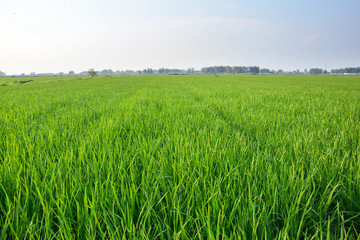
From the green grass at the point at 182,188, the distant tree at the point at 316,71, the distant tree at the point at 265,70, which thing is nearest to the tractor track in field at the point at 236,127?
the green grass at the point at 182,188

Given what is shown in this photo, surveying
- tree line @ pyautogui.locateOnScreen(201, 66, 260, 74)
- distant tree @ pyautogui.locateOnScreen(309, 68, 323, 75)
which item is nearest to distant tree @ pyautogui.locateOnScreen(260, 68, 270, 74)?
tree line @ pyautogui.locateOnScreen(201, 66, 260, 74)

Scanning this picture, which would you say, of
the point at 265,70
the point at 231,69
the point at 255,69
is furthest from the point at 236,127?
the point at 265,70

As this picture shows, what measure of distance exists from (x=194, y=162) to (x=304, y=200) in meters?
0.73

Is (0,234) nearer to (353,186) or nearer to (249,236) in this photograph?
(249,236)

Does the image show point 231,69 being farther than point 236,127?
Yes

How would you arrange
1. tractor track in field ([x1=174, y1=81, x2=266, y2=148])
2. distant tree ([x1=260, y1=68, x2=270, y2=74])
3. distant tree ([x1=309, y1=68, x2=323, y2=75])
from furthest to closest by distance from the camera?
distant tree ([x1=260, y1=68, x2=270, y2=74]) → distant tree ([x1=309, y1=68, x2=323, y2=75]) → tractor track in field ([x1=174, y1=81, x2=266, y2=148])

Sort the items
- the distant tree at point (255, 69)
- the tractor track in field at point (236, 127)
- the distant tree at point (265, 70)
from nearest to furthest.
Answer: the tractor track in field at point (236, 127) < the distant tree at point (255, 69) < the distant tree at point (265, 70)

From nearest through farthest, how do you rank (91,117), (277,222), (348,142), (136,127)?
(277,222)
(348,142)
(136,127)
(91,117)

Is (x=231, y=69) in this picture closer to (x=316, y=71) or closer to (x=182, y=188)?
(x=316, y=71)

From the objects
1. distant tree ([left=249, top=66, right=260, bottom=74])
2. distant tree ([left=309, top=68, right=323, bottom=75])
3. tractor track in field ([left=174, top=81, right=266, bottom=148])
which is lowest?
tractor track in field ([left=174, top=81, right=266, bottom=148])

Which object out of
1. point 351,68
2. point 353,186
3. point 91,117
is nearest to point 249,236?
point 353,186

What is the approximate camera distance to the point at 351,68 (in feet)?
437

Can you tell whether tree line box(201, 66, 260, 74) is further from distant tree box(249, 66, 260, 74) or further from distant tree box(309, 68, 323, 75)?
distant tree box(309, 68, 323, 75)

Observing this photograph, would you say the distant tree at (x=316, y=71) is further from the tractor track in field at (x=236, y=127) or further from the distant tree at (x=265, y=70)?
the tractor track in field at (x=236, y=127)
